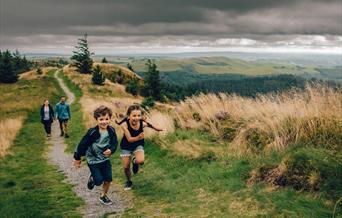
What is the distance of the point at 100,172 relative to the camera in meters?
8.23

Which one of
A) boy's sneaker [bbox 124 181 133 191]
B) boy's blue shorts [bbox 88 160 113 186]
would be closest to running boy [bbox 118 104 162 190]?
boy's sneaker [bbox 124 181 133 191]

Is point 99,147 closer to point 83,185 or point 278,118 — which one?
point 83,185

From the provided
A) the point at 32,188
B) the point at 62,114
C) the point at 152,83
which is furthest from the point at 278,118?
the point at 152,83

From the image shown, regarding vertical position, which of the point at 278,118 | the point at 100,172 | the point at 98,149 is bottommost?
the point at 100,172

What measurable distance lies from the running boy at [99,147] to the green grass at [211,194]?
1.01 m

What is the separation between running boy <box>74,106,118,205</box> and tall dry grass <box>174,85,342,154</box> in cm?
361

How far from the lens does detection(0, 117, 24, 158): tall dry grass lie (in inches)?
645

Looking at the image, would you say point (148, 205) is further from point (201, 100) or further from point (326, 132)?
point (201, 100)

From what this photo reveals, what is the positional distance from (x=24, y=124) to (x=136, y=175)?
1752cm

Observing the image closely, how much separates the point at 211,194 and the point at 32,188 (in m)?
5.46

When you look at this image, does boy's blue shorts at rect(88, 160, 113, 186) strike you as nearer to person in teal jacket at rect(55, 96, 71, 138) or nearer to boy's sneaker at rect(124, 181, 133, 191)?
boy's sneaker at rect(124, 181, 133, 191)

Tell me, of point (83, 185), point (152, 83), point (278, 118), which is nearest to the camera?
point (278, 118)

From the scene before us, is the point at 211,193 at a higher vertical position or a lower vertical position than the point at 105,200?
higher

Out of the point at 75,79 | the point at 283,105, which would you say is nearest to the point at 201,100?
the point at 283,105
